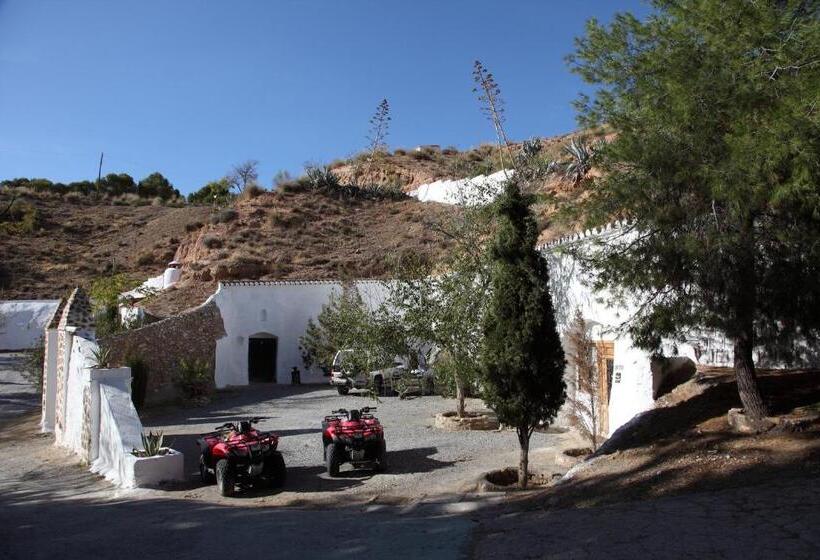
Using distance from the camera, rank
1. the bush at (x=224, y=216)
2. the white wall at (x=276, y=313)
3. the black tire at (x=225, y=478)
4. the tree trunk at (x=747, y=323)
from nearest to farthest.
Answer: the tree trunk at (x=747, y=323), the black tire at (x=225, y=478), the white wall at (x=276, y=313), the bush at (x=224, y=216)

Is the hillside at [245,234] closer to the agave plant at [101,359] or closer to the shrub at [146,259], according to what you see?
the shrub at [146,259]

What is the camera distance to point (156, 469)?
34.1ft

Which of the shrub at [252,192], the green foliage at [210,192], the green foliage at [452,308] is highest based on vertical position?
the green foliage at [210,192]

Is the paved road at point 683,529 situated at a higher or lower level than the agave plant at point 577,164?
lower

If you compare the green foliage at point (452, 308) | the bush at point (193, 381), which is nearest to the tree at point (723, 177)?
the green foliage at point (452, 308)

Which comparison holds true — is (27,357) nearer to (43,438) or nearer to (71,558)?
(43,438)

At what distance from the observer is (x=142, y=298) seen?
31.0 m

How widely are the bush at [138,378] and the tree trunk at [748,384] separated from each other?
16.4 m

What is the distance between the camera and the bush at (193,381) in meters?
21.6

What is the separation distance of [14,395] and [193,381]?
7169 mm

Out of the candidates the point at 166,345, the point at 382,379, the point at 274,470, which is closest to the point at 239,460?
the point at 274,470

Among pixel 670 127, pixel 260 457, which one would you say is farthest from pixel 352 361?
pixel 670 127

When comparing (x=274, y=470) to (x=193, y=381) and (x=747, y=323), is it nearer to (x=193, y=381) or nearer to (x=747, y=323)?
(x=747, y=323)

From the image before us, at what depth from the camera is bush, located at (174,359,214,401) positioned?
2158 centimetres
